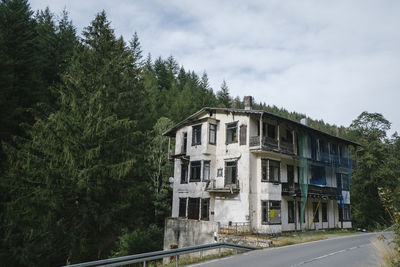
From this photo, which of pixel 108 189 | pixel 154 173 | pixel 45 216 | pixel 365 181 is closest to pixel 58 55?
pixel 154 173

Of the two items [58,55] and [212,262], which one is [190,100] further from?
[212,262]

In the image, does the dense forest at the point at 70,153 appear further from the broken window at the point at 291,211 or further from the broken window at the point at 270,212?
the broken window at the point at 291,211

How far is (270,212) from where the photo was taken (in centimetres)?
2673

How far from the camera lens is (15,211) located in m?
17.6

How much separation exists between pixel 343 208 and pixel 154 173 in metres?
23.9

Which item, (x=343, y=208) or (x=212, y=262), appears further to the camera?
(x=343, y=208)

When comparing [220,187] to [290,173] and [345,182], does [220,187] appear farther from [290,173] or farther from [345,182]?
[345,182]

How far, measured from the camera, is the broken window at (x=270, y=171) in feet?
90.3

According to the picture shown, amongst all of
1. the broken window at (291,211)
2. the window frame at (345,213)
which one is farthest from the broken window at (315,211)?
the window frame at (345,213)

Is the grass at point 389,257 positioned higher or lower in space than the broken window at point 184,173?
lower

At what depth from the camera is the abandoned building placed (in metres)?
27.1

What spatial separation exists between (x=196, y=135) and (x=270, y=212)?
10.6 meters

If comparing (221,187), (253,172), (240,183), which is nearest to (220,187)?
(221,187)

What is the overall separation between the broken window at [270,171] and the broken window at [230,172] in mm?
2570
